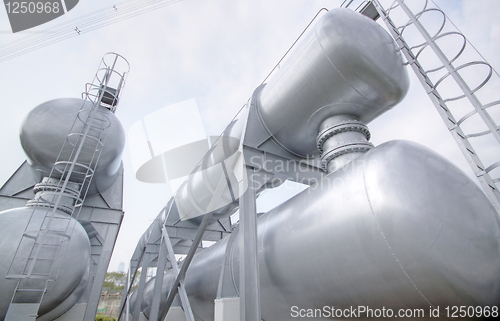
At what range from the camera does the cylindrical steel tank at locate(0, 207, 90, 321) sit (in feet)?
13.8

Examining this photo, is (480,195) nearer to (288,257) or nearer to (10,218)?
(288,257)

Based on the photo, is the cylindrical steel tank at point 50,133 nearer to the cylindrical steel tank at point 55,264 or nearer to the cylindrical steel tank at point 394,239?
the cylindrical steel tank at point 55,264

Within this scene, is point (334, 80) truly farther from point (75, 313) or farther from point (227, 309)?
point (75, 313)

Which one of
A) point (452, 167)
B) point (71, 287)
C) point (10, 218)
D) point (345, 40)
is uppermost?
point (345, 40)

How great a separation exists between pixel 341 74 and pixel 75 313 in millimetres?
8629

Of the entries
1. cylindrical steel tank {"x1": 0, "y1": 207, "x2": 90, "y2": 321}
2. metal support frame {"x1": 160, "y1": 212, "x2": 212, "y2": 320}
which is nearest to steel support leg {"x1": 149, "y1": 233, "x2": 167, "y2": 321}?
metal support frame {"x1": 160, "y1": 212, "x2": 212, "y2": 320}

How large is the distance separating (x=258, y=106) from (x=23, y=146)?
637cm

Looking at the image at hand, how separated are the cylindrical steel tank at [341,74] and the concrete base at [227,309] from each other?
2.90 metres

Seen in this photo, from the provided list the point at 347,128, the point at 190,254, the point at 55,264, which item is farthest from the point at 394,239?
the point at 55,264

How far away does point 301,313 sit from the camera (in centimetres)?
320

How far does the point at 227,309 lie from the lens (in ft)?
12.5

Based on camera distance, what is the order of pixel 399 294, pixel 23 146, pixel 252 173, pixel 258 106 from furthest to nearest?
pixel 23 146 → pixel 258 106 → pixel 252 173 → pixel 399 294

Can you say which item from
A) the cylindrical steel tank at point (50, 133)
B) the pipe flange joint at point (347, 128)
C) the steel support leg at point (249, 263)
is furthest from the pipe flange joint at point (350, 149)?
the cylindrical steel tank at point (50, 133)

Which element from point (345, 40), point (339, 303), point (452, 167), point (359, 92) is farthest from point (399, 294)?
point (345, 40)
